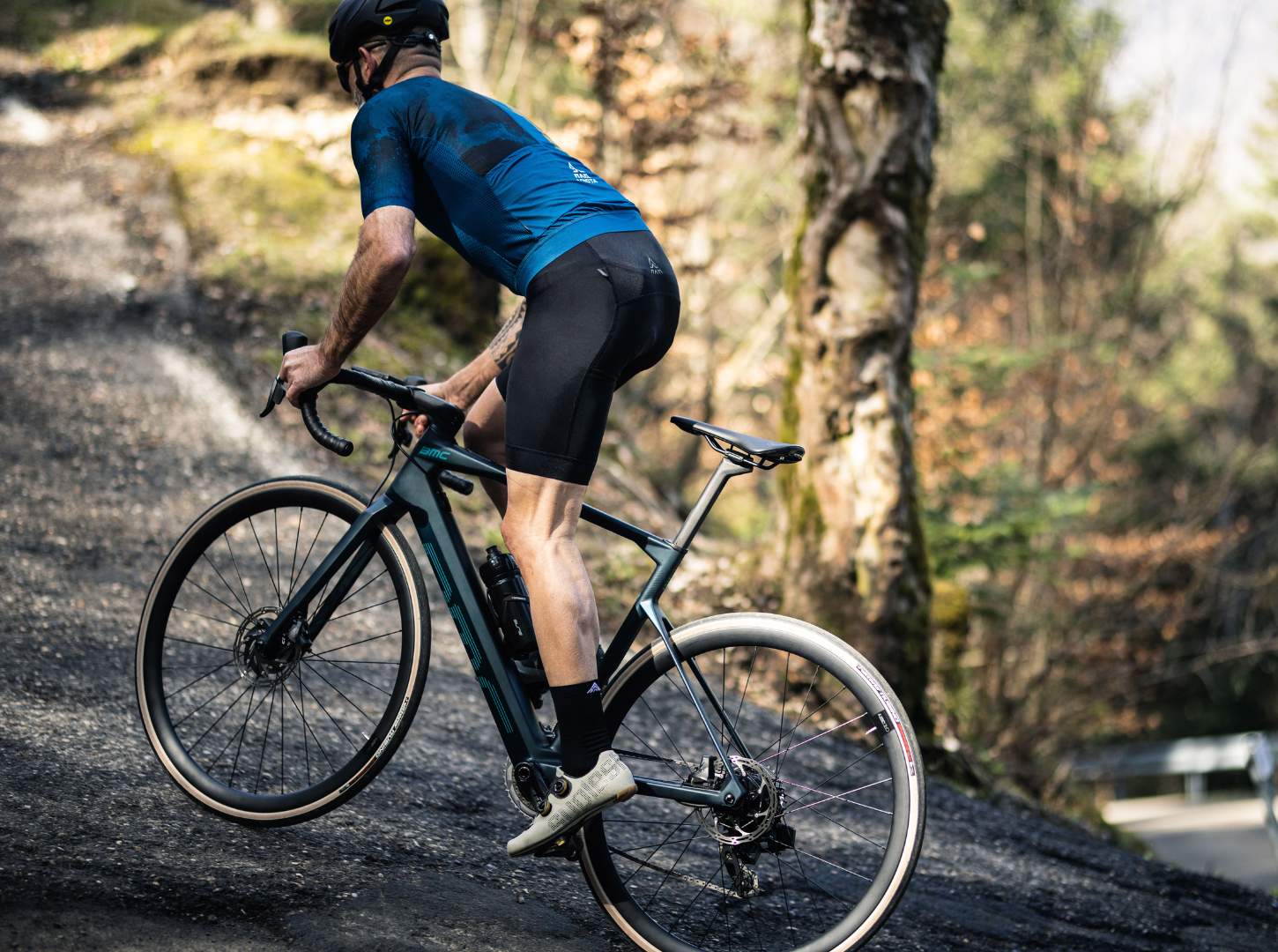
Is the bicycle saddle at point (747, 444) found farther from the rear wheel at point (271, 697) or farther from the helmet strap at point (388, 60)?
the helmet strap at point (388, 60)

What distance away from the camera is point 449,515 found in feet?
8.56

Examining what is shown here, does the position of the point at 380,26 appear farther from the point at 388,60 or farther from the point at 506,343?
the point at 506,343

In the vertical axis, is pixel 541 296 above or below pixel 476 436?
above

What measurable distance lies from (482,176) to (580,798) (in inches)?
62.3

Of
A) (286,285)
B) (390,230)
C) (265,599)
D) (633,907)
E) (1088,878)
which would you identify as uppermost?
(286,285)

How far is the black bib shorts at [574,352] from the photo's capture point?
2.30 meters

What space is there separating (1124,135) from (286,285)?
44.1 feet

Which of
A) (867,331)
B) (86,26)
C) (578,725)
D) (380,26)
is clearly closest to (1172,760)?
(867,331)

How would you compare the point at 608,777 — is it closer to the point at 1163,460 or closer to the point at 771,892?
the point at 771,892

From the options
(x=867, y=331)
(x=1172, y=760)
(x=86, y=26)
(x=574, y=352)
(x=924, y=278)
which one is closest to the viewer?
(x=574, y=352)

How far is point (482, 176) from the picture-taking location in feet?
7.92

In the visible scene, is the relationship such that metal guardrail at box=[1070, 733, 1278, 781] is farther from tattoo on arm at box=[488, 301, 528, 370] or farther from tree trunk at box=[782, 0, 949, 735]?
tattoo on arm at box=[488, 301, 528, 370]

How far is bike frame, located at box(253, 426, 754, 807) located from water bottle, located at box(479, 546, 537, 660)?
3 cm

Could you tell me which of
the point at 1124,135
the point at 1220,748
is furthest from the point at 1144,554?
the point at 1124,135
